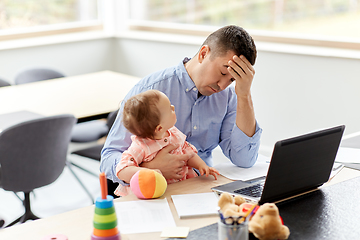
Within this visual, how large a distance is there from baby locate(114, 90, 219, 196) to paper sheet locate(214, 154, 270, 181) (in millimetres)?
73

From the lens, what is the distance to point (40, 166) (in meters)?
2.33

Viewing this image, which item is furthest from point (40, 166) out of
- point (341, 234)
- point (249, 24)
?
point (249, 24)

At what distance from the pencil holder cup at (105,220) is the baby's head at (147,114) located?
1.35 ft

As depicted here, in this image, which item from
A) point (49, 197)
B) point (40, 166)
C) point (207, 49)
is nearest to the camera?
point (207, 49)

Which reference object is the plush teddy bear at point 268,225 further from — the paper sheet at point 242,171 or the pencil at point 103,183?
the paper sheet at point 242,171

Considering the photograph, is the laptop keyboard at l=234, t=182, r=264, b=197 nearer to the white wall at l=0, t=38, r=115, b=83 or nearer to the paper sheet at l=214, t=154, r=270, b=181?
the paper sheet at l=214, t=154, r=270, b=181

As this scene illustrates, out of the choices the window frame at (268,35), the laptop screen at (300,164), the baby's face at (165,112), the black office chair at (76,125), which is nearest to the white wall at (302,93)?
the window frame at (268,35)

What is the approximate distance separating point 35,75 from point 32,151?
4.95ft

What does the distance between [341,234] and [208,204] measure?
38cm

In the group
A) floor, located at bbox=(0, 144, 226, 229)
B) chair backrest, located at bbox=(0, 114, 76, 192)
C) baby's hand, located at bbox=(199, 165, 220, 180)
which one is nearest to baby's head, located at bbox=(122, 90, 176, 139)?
baby's hand, located at bbox=(199, 165, 220, 180)

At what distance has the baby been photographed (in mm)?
1372

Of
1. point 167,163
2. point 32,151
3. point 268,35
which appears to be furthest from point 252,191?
point 268,35

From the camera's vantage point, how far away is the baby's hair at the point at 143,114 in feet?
4.48

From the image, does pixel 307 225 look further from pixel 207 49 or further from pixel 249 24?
pixel 249 24
